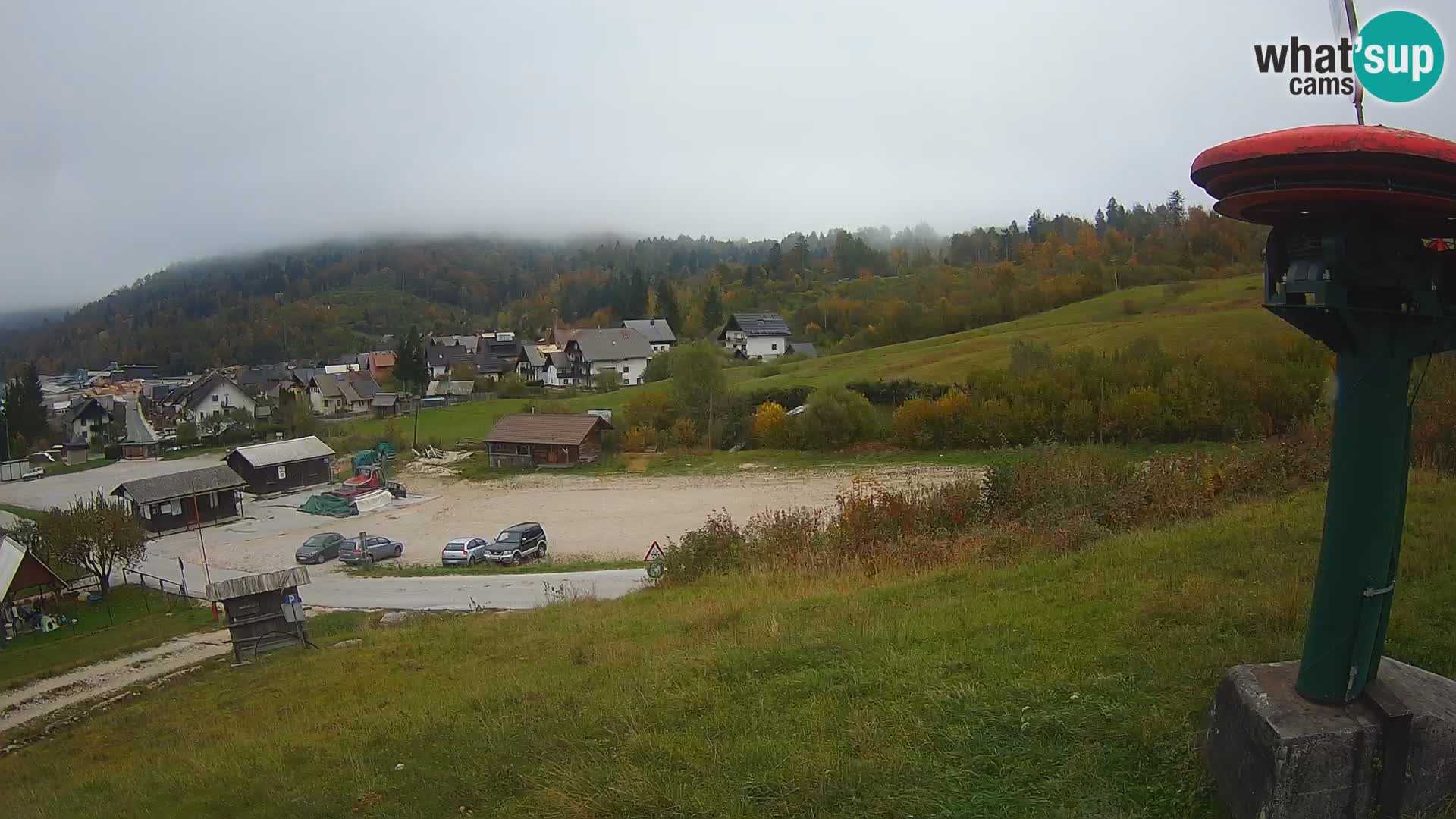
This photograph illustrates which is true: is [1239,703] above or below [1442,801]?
above

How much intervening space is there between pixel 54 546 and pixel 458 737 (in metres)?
27.0

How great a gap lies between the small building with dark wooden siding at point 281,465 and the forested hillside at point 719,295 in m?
24.9

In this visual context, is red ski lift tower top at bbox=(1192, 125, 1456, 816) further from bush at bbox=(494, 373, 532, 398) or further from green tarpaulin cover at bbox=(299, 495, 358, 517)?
bush at bbox=(494, 373, 532, 398)

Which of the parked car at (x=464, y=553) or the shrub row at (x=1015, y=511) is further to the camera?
the parked car at (x=464, y=553)

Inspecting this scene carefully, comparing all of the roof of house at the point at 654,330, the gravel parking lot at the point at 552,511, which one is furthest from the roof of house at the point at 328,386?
the gravel parking lot at the point at 552,511

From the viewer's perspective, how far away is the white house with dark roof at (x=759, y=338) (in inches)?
3447

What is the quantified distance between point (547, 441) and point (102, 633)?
88.3 ft

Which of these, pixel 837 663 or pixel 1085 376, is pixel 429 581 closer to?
pixel 837 663

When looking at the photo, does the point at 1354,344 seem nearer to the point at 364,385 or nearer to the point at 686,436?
the point at 686,436

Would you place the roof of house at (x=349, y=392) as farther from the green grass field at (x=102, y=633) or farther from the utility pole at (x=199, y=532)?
the green grass field at (x=102, y=633)

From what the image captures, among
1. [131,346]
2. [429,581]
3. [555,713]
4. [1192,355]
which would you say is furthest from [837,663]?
[131,346]

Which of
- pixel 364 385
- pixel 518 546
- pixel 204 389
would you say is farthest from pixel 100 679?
pixel 364 385

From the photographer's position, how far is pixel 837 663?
626cm

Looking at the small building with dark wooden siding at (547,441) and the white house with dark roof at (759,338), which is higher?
the white house with dark roof at (759,338)
